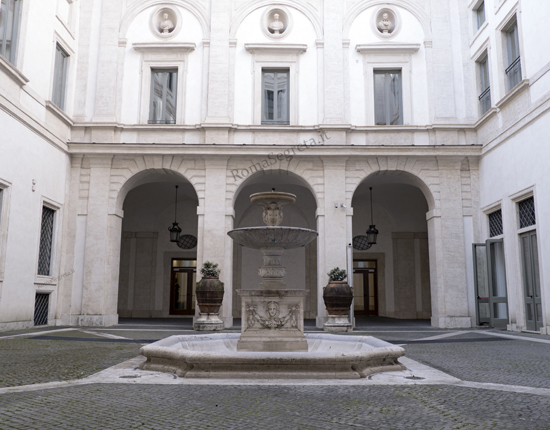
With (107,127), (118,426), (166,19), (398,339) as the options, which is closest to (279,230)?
(118,426)

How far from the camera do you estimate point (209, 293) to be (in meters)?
13.4

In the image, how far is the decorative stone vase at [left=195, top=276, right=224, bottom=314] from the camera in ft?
44.0

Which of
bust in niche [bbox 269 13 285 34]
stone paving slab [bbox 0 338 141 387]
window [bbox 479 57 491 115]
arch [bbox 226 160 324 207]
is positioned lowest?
stone paving slab [bbox 0 338 141 387]

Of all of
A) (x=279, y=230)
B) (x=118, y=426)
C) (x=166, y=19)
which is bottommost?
(x=118, y=426)

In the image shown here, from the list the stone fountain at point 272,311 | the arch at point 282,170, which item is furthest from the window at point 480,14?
the stone fountain at point 272,311

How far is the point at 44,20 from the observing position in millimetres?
13664

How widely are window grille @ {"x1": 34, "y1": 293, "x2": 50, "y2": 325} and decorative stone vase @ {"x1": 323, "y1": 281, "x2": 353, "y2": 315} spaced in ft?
25.2

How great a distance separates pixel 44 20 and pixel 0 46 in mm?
2225

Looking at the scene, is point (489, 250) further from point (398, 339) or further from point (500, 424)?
point (500, 424)

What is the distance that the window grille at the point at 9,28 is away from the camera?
11906mm

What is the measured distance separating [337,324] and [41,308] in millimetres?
7980

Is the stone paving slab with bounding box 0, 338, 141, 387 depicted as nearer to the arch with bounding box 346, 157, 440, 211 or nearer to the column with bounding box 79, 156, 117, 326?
the column with bounding box 79, 156, 117, 326

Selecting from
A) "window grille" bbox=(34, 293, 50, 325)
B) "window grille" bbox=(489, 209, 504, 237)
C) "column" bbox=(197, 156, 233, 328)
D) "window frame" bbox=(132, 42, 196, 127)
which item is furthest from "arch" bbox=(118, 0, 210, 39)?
"window grille" bbox=(489, 209, 504, 237)

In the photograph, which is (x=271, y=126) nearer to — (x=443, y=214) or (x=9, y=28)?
(x=443, y=214)
